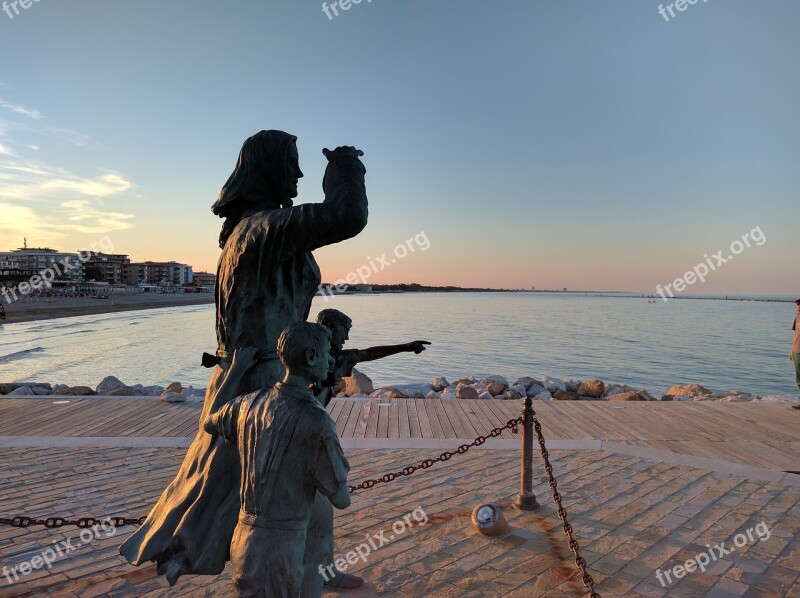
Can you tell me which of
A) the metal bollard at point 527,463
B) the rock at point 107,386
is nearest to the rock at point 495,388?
the metal bollard at point 527,463

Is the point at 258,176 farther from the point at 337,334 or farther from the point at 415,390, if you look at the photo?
the point at 415,390

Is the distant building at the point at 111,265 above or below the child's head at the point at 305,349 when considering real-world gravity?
above

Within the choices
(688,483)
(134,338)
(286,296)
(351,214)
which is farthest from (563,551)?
(134,338)

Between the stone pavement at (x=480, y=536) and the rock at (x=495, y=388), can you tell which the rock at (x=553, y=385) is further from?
the stone pavement at (x=480, y=536)

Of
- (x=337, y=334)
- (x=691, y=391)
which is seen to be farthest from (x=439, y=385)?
(x=337, y=334)

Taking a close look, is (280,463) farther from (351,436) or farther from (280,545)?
(351,436)

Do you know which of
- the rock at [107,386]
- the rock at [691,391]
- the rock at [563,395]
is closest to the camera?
the rock at [107,386]

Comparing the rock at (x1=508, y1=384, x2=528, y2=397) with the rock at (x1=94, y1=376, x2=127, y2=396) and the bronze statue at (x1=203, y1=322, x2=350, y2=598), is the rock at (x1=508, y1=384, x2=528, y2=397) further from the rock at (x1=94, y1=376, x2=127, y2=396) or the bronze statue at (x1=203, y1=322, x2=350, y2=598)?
the bronze statue at (x1=203, y1=322, x2=350, y2=598)

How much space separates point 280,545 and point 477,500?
12.6ft

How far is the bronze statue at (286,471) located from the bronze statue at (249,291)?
0.25 metres

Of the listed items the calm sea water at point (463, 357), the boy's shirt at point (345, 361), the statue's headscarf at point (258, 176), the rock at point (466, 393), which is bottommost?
the calm sea water at point (463, 357)

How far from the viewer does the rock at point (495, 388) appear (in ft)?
40.3

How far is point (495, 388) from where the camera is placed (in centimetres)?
1234

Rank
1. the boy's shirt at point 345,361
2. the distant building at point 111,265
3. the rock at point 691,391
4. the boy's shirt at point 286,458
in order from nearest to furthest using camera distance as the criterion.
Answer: the boy's shirt at point 286,458
the boy's shirt at point 345,361
the rock at point 691,391
the distant building at point 111,265
